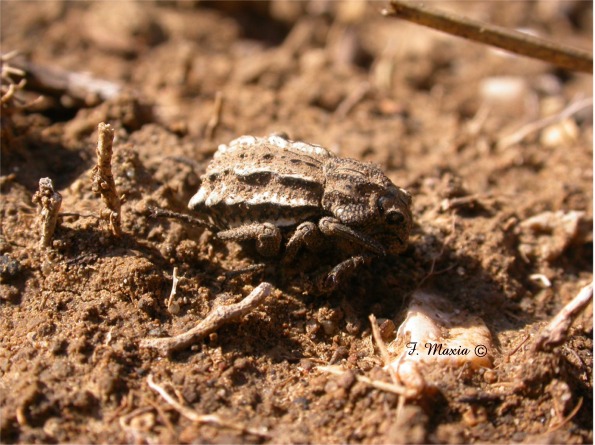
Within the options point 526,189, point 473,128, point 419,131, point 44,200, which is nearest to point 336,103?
point 419,131

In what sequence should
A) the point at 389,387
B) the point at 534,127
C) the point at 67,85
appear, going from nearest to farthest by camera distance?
the point at 389,387 → the point at 67,85 → the point at 534,127

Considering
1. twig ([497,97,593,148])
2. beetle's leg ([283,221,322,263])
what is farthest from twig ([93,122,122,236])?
twig ([497,97,593,148])

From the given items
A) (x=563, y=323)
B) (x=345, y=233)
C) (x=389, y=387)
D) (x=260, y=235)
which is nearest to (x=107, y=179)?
(x=260, y=235)

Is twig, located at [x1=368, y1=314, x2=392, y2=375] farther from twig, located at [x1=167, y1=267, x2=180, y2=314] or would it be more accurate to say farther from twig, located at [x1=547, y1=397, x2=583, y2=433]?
twig, located at [x1=167, y1=267, x2=180, y2=314]

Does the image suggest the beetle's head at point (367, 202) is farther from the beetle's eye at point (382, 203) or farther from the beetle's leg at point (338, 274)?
the beetle's leg at point (338, 274)

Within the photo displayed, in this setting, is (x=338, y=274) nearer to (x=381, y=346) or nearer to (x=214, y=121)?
(x=381, y=346)

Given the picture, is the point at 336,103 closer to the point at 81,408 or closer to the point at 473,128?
the point at 473,128

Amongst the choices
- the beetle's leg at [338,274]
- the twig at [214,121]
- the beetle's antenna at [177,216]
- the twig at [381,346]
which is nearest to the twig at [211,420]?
the twig at [381,346]
